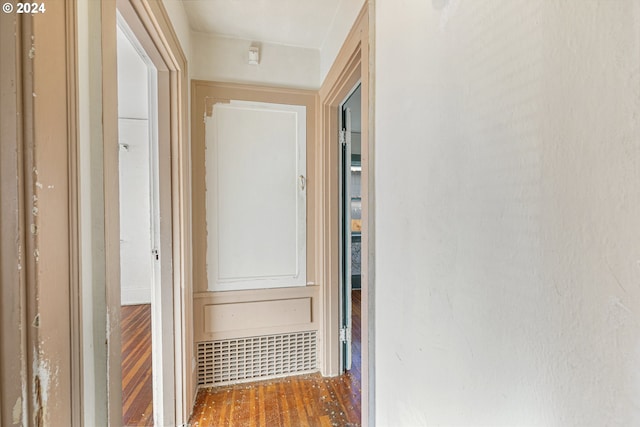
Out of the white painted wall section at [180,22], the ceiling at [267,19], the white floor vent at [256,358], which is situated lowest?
the white floor vent at [256,358]

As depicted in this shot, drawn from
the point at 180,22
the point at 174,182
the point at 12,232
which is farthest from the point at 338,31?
the point at 12,232

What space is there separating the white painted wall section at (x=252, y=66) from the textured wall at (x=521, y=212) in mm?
1309

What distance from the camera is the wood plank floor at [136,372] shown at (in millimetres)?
1699

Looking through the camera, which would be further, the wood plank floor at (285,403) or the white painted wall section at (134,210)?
the white painted wall section at (134,210)

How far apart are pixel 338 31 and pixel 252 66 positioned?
0.66 m

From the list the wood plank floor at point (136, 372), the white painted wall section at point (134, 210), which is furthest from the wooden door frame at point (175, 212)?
the white painted wall section at point (134, 210)

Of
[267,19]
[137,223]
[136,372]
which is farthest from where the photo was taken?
[137,223]

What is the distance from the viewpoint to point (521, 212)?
476 millimetres

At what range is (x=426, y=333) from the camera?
74 centimetres

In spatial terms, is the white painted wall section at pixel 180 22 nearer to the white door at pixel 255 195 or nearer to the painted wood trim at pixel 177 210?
the painted wood trim at pixel 177 210

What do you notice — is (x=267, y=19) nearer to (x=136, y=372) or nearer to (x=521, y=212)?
(x=521, y=212)

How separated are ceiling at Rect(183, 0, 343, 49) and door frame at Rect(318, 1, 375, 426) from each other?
0.30 meters

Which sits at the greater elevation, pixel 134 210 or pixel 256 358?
pixel 134 210

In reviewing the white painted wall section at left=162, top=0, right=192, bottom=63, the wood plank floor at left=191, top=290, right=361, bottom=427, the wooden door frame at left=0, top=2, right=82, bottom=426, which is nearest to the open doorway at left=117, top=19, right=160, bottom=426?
the white painted wall section at left=162, top=0, right=192, bottom=63
